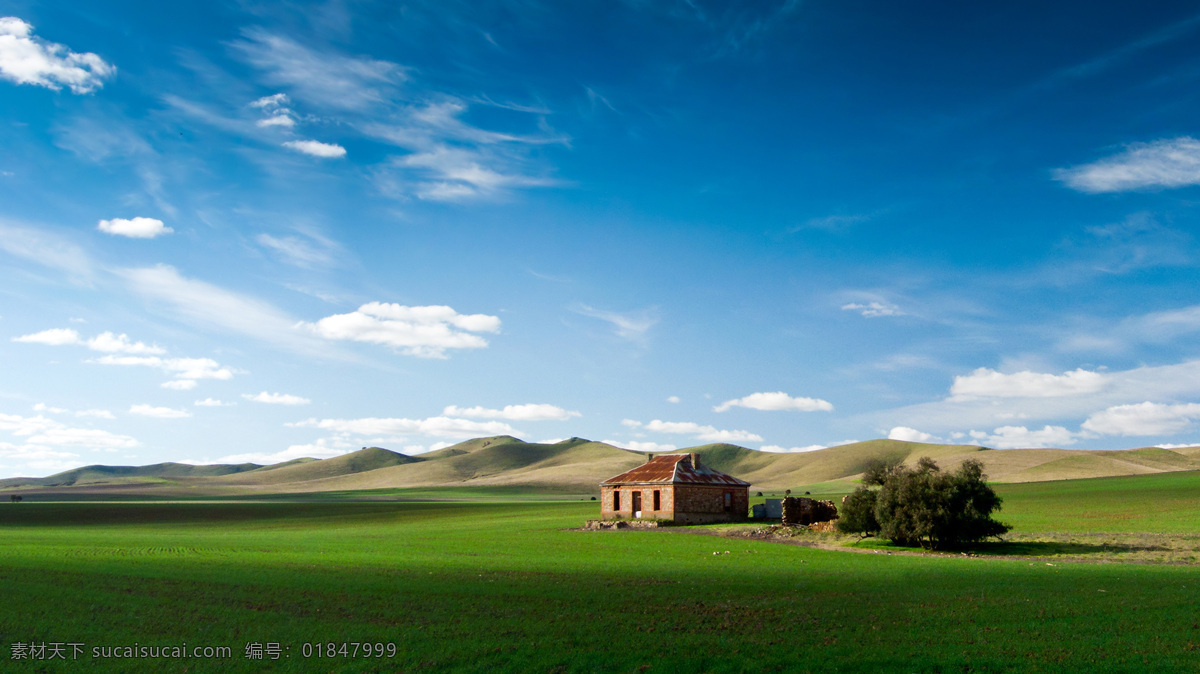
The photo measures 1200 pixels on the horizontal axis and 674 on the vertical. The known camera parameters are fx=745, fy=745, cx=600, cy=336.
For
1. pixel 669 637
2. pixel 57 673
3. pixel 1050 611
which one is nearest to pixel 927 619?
pixel 1050 611

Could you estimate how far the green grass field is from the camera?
1348cm

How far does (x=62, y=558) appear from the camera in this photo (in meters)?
29.6

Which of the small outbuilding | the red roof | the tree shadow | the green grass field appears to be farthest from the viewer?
the red roof

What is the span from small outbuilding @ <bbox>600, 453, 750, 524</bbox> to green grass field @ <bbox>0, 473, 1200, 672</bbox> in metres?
23.8

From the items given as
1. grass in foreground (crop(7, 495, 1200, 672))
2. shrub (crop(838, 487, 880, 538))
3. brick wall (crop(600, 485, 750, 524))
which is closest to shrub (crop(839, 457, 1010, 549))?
shrub (crop(838, 487, 880, 538))

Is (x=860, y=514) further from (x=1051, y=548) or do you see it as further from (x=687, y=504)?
(x=687, y=504)

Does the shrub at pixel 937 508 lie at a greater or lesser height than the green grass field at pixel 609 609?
greater

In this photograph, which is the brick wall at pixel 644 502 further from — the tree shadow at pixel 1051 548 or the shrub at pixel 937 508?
the tree shadow at pixel 1051 548

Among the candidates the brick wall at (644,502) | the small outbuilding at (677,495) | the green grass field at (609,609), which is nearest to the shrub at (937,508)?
the green grass field at (609,609)

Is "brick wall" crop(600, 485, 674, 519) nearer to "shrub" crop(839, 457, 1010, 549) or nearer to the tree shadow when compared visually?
"shrub" crop(839, 457, 1010, 549)

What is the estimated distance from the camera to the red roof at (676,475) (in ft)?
191

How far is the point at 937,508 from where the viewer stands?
34.6 m

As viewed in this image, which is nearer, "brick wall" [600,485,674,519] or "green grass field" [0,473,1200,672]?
"green grass field" [0,473,1200,672]

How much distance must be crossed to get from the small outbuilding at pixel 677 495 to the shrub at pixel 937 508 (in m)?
20.7
